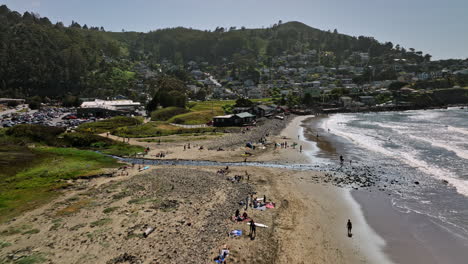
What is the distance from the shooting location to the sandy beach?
16141 millimetres

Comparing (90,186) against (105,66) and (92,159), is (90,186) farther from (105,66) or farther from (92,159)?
(105,66)

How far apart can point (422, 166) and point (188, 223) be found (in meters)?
30.8

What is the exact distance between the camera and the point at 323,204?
24047mm

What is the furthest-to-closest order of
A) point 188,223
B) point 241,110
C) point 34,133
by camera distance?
point 241,110, point 34,133, point 188,223

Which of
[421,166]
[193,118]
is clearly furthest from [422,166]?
[193,118]

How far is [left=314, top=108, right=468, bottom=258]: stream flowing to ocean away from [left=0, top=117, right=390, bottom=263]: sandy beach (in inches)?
214


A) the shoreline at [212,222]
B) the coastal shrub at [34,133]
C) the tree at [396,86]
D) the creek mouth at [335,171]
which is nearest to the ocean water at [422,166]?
the creek mouth at [335,171]

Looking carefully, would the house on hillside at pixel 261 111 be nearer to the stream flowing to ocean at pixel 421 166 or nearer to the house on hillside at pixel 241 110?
the house on hillside at pixel 241 110

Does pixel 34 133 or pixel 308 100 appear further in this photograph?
pixel 308 100

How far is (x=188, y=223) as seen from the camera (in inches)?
763

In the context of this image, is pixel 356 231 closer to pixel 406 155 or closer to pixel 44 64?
pixel 406 155

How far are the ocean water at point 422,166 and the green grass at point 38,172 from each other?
30372 mm

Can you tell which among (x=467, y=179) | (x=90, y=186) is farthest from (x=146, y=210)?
(x=467, y=179)

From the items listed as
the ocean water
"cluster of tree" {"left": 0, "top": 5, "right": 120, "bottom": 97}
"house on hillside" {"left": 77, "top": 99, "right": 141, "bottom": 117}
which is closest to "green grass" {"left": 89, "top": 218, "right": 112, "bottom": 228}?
the ocean water
